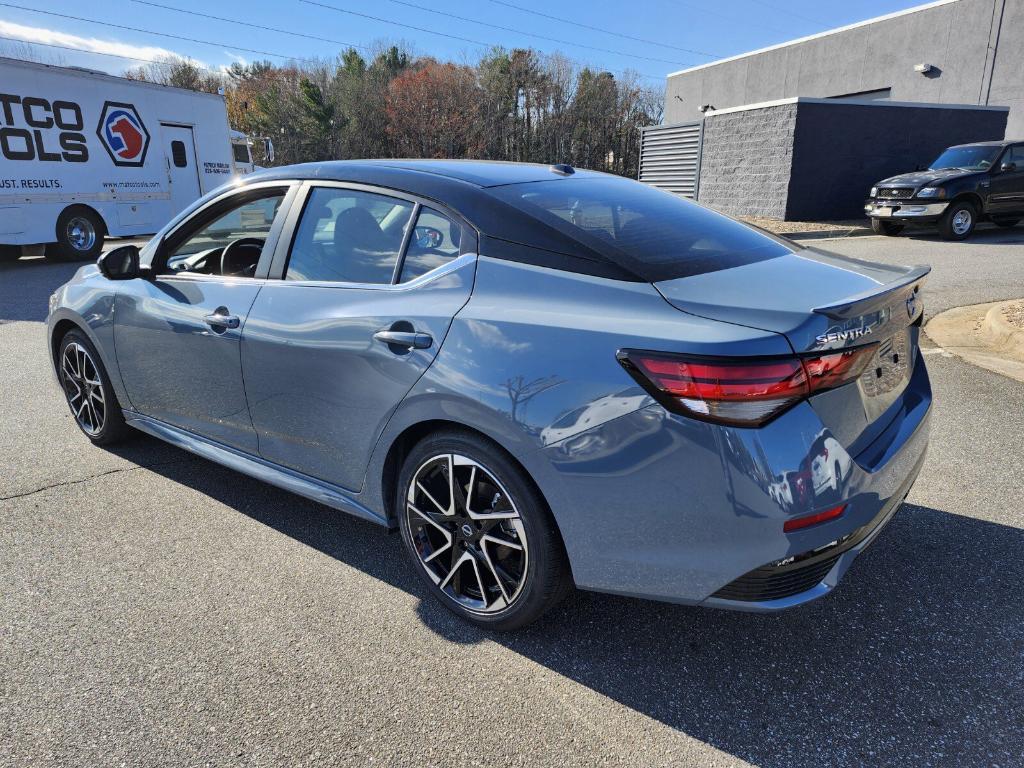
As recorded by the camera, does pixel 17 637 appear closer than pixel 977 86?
Yes

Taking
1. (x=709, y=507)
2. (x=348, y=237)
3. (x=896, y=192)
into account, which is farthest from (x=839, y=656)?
(x=896, y=192)

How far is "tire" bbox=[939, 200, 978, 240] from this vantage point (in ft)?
46.8

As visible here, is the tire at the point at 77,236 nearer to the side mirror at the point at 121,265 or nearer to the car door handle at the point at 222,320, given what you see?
the side mirror at the point at 121,265

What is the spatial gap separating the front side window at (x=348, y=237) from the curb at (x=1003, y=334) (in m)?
5.63

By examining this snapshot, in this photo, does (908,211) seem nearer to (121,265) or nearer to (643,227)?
(643,227)

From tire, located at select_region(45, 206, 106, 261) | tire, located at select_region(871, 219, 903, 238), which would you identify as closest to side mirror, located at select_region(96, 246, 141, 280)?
tire, located at select_region(45, 206, 106, 261)

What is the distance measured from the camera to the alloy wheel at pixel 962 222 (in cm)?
1433

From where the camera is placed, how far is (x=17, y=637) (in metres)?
2.63

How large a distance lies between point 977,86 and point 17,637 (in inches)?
1158

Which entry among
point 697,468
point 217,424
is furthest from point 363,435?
point 697,468

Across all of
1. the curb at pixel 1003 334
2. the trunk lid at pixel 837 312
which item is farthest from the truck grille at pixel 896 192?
the trunk lid at pixel 837 312

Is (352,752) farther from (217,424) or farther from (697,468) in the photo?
(217,424)

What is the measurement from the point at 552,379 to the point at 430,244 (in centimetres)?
84

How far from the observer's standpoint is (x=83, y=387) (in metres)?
4.38
